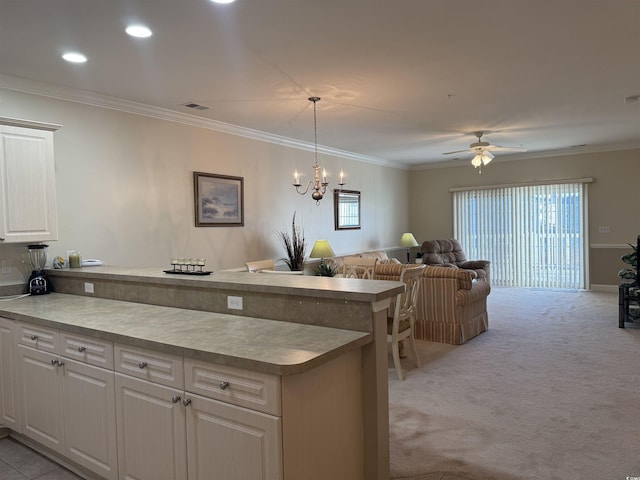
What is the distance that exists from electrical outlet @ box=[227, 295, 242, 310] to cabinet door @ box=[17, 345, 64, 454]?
3.43 ft

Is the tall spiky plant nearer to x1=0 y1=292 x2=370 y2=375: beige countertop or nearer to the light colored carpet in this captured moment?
the light colored carpet

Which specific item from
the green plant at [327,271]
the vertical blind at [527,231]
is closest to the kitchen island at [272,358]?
the green plant at [327,271]

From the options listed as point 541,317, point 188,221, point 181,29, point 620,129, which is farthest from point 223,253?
point 620,129

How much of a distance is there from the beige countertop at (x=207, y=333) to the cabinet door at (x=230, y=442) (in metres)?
0.21

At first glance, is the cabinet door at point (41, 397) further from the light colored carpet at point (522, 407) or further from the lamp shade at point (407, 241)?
the lamp shade at point (407, 241)

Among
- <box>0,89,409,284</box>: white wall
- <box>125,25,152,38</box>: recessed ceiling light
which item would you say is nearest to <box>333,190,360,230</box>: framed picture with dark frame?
<box>0,89,409,284</box>: white wall

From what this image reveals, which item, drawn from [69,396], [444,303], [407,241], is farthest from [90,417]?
[407,241]

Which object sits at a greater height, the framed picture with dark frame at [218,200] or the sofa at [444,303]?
the framed picture with dark frame at [218,200]

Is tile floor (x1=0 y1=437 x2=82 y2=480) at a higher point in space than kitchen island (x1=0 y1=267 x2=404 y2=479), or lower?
lower

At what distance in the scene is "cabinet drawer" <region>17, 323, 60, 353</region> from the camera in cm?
269

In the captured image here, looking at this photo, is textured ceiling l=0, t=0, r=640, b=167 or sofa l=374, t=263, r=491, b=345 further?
sofa l=374, t=263, r=491, b=345

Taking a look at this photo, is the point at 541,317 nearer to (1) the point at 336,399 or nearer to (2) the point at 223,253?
(2) the point at 223,253

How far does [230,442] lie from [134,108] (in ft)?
12.6

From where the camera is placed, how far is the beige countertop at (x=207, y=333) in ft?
6.11
